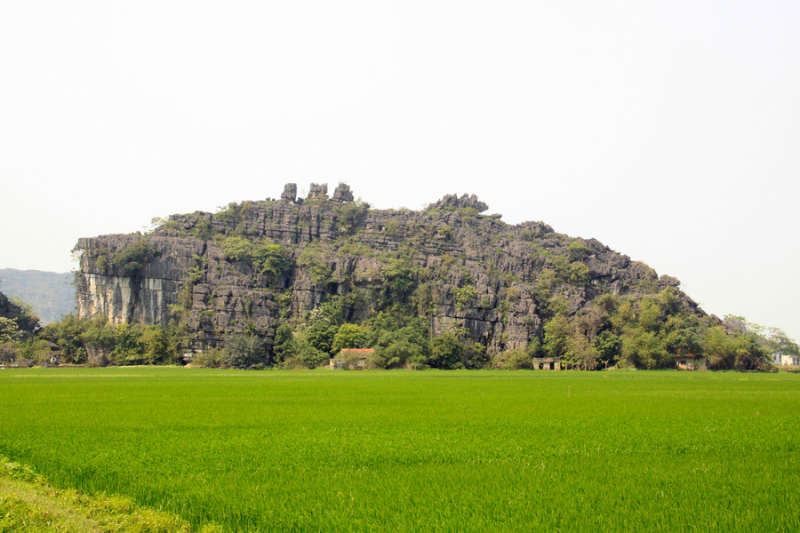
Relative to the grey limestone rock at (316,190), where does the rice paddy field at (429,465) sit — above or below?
below

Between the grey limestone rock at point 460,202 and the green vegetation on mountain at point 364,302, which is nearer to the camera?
the green vegetation on mountain at point 364,302

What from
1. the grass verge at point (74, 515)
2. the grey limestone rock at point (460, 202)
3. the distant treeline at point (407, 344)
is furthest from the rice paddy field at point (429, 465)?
the grey limestone rock at point (460, 202)

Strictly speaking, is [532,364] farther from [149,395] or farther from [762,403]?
[149,395]

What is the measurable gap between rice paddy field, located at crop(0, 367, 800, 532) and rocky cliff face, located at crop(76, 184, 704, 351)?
6382 cm

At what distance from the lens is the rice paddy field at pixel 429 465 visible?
6961 mm

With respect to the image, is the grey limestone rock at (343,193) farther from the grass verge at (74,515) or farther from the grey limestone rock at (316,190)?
the grass verge at (74,515)

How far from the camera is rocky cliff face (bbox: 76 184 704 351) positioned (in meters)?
79.0

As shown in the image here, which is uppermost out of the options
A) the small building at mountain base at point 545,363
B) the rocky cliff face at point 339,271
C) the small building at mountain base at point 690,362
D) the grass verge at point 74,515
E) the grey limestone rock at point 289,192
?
the grey limestone rock at point 289,192

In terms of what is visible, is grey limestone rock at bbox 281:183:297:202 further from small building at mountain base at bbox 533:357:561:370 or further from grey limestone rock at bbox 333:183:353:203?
small building at mountain base at bbox 533:357:561:370

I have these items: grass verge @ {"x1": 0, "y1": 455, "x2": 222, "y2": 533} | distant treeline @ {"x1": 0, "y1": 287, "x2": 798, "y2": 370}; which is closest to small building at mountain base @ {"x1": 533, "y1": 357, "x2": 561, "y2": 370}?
distant treeline @ {"x1": 0, "y1": 287, "x2": 798, "y2": 370}

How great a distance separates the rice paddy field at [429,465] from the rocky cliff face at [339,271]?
63818 mm

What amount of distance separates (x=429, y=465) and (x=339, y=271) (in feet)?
248

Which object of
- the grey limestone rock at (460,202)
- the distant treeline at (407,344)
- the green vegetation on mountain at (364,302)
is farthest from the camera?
the grey limestone rock at (460,202)

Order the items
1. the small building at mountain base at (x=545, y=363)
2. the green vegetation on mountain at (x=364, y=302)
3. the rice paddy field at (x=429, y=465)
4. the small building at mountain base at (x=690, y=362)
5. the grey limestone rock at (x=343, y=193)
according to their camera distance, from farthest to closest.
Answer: the grey limestone rock at (x=343, y=193), the small building at mountain base at (x=545, y=363), the small building at mountain base at (x=690, y=362), the green vegetation on mountain at (x=364, y=302), the rice paddy field at (x=429, y=465)
